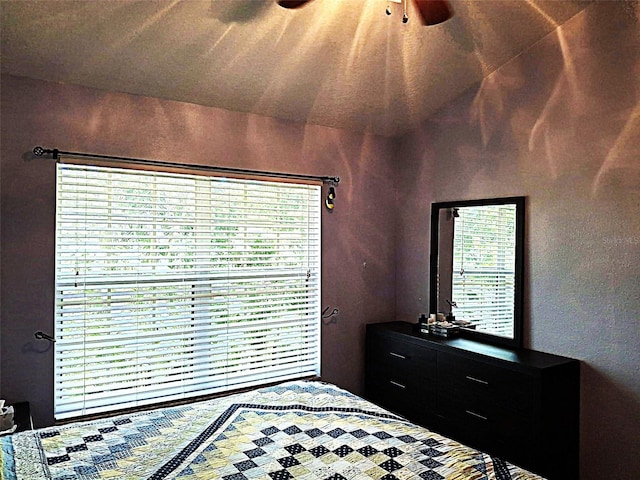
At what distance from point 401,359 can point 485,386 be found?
2.39ft

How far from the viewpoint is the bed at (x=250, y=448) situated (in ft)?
5.78

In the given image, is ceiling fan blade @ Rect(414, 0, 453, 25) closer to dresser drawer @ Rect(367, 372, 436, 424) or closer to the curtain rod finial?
the curtain rod finial

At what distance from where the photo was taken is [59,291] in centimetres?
277

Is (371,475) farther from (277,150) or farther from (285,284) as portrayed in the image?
(277,150)

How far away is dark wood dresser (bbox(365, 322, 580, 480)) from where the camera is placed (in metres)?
2.66

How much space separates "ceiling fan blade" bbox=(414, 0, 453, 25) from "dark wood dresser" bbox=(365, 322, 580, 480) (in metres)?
1.80

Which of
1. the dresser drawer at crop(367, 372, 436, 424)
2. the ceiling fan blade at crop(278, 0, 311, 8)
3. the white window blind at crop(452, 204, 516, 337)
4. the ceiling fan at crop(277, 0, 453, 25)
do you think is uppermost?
the ceiling fan at crop(277, 0, 453, 25)

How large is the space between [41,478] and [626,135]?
3.02 m

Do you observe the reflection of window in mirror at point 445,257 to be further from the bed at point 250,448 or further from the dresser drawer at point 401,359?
the bed at point 250,448

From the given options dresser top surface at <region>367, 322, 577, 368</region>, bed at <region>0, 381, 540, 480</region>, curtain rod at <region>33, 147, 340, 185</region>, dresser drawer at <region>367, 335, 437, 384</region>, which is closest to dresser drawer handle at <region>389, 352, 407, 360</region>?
dresser drawer at <region>367, 335, 437, 384</region>

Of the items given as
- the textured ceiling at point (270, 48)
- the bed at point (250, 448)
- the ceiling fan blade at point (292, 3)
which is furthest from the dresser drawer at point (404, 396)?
the ceiling fan blade at point (292, 3)

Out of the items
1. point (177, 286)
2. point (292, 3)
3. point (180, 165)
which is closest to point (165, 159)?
point (180, 165)

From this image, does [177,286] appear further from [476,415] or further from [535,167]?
[535,167]

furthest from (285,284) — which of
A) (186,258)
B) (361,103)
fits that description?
(361,103)
